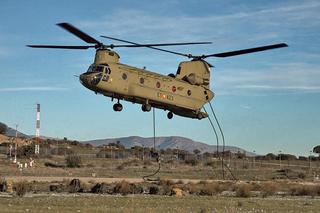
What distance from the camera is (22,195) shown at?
40.8 metres

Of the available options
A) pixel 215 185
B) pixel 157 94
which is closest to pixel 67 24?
pixel 157 94

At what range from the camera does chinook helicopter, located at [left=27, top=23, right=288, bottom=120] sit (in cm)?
3869

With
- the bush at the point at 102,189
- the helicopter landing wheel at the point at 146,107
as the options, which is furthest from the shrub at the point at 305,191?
the helicopter landing wheel at the point at 146,107

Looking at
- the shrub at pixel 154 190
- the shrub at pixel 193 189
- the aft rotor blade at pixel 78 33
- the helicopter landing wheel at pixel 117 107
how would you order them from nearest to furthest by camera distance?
the aft rotor blade at pixel 78 33, the helicopter landing wheel at pixel 117 107, the shrub at pixel 154 190, the shrub at pixel 193 189

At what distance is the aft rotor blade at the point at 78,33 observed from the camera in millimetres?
34500

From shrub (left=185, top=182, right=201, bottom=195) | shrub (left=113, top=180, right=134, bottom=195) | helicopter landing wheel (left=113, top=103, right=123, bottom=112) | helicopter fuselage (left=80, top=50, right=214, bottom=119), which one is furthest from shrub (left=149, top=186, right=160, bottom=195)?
helicopter landing wheel (left=113, top=103, right=123, bottom=112)

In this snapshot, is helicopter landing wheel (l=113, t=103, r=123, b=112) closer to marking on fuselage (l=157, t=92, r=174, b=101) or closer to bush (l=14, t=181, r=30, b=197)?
marking on fuselage (l=157, t=92, r=174, b=101)

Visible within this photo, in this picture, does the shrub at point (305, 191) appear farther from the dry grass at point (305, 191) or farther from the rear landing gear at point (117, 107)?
the rear landing gear at point (117, 107)

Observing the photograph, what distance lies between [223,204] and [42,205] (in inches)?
415

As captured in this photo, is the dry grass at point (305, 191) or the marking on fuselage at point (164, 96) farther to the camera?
the dry grass at point (305, 191)

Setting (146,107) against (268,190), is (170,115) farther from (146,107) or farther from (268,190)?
(268,190)

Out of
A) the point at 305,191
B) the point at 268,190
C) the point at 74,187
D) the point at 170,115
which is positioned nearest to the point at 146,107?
the point at 170,115

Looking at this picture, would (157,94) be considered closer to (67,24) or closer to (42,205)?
(67,24)

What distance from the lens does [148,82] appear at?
1619 inches
